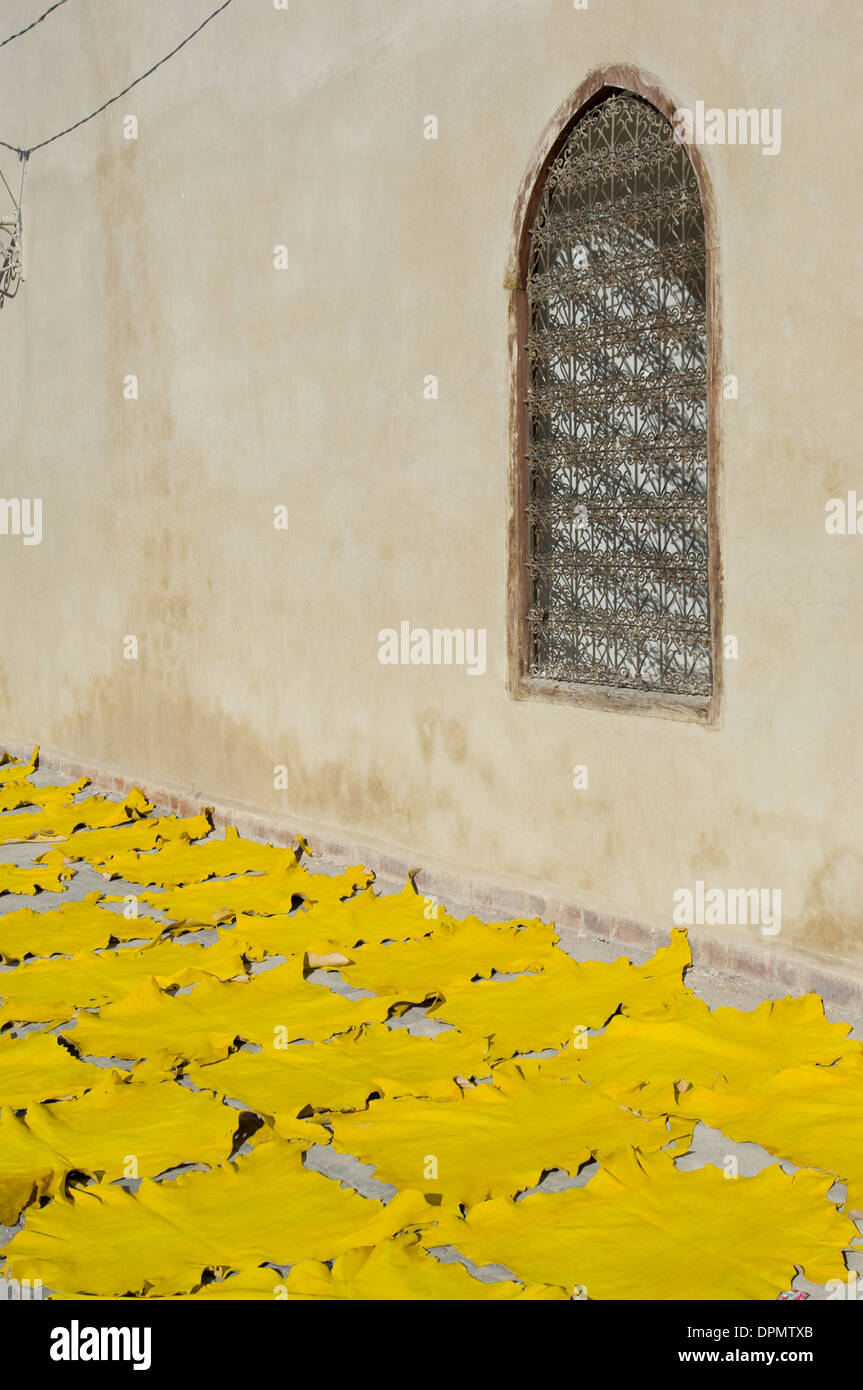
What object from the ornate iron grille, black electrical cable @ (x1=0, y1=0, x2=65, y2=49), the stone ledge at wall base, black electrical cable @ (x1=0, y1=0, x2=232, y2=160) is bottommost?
the stone ledge at wall base

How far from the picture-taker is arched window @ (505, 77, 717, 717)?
15.7ft

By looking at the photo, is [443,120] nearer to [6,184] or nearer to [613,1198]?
[613,1198]

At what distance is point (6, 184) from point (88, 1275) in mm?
8576

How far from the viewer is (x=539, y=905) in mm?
5238

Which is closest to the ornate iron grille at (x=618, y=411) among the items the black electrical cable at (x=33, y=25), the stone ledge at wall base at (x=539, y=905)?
the stone ledge at wall base at (x=539, y=905)

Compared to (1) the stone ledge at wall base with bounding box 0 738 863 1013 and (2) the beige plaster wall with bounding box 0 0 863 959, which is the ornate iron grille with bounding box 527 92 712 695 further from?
(1) the stone ledge at wall base with bounding box 0 738 863 1013

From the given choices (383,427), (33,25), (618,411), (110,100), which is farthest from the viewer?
(33,25)

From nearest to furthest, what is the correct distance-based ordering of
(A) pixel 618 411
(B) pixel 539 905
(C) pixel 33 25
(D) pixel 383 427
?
(A) pixel 618 411 → (B) pixel 539 905 → (D) pixel 383 427 → (C) pixel 33 25

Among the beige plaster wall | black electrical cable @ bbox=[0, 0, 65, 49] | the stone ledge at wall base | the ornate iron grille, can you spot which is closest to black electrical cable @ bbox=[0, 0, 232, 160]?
the beige plaster wall

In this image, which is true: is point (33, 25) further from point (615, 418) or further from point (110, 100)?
point (615, 418)

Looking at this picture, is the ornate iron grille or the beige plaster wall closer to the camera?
the beige plaster wall

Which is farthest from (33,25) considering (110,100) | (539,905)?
(539,905)

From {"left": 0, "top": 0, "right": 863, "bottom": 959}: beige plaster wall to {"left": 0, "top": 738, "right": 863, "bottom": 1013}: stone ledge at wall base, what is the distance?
0.07 meters

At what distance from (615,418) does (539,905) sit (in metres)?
1.84
